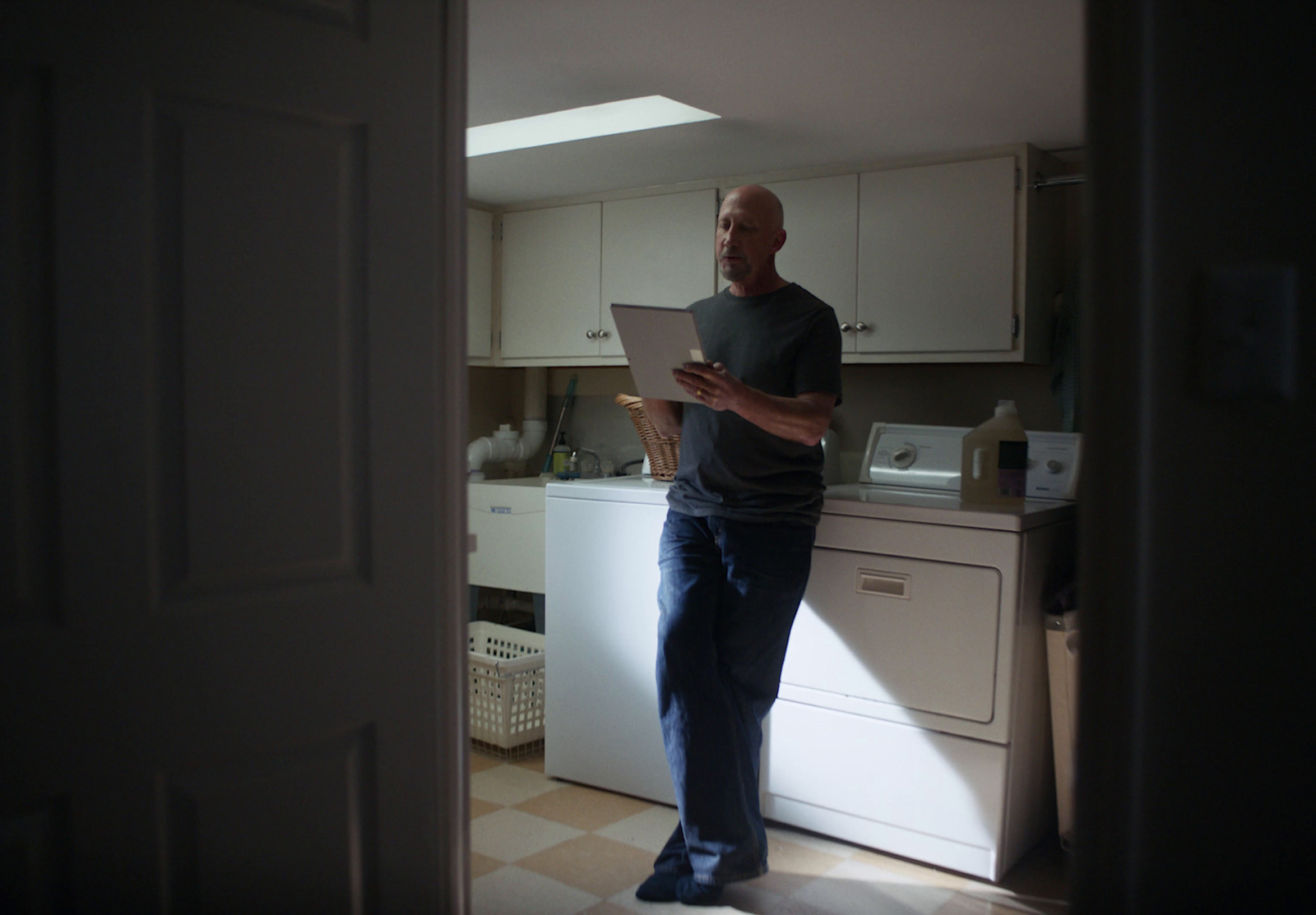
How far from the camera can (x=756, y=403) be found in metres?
2.10

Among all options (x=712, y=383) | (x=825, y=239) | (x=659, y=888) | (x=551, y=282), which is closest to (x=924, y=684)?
(x=659, y=888)

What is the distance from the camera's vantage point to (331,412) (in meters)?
1.17

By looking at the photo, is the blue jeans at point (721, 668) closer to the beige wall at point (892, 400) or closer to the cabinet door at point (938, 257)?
the cabinet door at point (938, 257)

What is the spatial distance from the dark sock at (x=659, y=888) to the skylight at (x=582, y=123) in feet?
5.75

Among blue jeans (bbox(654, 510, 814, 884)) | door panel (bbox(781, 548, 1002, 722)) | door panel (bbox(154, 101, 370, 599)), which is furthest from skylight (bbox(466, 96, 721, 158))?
door panel (bbox(154, 101, 370, 599))

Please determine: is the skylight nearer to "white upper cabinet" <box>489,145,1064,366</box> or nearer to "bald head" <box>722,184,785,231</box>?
"bald head" <box>722,184,785,231</box>

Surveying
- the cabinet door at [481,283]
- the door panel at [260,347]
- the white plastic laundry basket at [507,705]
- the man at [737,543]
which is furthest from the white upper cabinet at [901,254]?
the door panel at [260,347]

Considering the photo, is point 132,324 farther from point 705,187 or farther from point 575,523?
point 705,187

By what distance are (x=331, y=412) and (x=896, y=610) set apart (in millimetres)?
1579

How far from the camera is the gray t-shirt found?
87.2 inches

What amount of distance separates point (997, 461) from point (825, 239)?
871 millimetres

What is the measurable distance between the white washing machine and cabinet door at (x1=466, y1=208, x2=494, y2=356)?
1705 millimetres

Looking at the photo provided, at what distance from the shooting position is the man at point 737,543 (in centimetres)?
216

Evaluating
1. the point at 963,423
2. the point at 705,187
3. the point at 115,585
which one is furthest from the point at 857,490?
the point at 115,585
